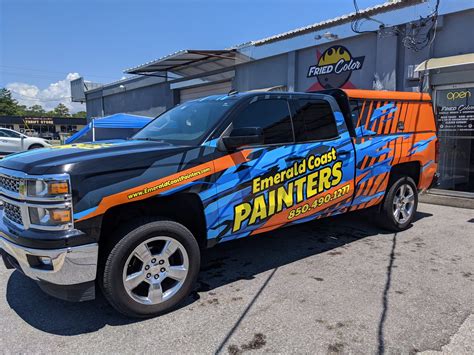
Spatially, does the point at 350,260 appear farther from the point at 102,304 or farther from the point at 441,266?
the point at 102,304

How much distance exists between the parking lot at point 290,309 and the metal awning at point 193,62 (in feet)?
34.9

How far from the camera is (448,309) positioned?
3.48 meters

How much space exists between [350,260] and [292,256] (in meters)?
0.70

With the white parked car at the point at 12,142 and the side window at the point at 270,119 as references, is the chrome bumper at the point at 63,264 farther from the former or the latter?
the white parked car at the point at 12,142

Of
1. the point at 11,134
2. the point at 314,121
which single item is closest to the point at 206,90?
the point at 11,134

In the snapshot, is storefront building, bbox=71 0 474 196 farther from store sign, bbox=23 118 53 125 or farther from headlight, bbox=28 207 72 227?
store sign, bbox=23 118 53 125

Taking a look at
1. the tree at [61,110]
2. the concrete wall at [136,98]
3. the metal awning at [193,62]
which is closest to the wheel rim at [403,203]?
the metal awning at [193,62]

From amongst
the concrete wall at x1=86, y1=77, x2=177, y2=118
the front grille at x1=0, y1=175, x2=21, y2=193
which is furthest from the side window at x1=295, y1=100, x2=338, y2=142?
the concrete wall at x1=86, y1=77, x2=177, y2=118

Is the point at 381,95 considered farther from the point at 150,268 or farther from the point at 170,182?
the point at 150,268

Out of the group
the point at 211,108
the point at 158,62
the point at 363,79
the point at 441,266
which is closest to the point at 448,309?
the point at 441,266

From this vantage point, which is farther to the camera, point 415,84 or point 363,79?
point 363,79

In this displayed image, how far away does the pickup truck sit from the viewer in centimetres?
299

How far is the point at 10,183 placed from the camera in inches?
128

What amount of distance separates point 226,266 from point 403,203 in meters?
3.04
